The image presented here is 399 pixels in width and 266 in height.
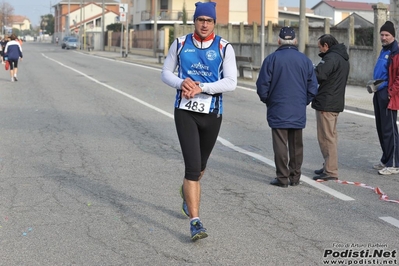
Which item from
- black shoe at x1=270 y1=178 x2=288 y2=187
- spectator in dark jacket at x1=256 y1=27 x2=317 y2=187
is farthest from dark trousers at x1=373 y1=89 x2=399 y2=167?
black shoe at x1=270 y1=178 x2=288 y2=187

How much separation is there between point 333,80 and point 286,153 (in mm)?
1181

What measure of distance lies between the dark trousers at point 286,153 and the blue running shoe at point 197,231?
8.23 ft

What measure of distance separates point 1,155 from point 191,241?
17.0 ft

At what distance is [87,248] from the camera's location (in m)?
5.74

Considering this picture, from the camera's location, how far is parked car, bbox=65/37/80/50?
88188 mm

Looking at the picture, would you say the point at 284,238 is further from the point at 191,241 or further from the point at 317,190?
the point at 317,190

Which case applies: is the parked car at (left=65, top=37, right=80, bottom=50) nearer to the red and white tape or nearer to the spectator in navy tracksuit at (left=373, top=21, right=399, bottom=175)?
the spectator in navy tracksuit at (left=373, top=21, right=399, bottom=175)

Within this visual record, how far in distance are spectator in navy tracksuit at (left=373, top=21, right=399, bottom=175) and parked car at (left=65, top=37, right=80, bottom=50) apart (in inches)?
3198

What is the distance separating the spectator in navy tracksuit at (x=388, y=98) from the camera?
9.10 metres

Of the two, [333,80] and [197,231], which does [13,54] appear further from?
[197,231]

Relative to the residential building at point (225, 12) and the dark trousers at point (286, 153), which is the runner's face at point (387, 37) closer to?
the dark trousers at point (286, 153)

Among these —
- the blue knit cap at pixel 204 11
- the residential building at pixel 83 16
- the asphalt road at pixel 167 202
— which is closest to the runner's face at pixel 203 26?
the blue knit cap at pixel 204 11

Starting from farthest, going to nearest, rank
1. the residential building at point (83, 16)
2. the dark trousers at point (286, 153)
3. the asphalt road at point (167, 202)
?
the residential building at point (83, 16) → the dark trousers at point (286, 153) → the asphalt road at point (167, 202)

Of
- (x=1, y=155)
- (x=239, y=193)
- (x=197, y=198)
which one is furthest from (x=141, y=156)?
(x=197, y=198)
